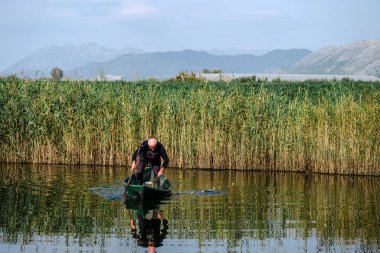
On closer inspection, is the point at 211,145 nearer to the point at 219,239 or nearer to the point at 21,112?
the point at 21,112

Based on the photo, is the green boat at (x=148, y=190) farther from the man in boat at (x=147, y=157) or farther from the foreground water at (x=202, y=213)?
the foreground water at (x=202, y=213)

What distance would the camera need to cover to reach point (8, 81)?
1319 inches

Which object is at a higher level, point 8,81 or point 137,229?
point 8,81

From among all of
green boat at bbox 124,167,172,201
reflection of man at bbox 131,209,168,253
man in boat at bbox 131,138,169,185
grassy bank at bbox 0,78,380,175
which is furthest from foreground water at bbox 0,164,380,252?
grassy bank at bbox 0,78,380,175

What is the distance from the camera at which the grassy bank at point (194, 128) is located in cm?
2858

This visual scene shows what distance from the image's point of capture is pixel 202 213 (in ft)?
65.4

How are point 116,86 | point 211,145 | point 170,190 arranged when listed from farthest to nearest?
point 116,86 < point 211,145 < point 170,190

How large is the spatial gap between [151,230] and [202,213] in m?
2.53

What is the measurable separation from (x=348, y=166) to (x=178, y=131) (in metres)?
6.31

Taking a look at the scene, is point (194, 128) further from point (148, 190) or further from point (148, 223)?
point (148, 223)

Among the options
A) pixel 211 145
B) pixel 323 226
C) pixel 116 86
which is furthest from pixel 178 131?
pixel 323 226

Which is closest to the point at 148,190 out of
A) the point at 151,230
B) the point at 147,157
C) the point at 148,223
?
the point at 147,157

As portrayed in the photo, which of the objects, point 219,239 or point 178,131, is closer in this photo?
point 219,239

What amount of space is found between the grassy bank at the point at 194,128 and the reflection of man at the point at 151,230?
31.8ft
